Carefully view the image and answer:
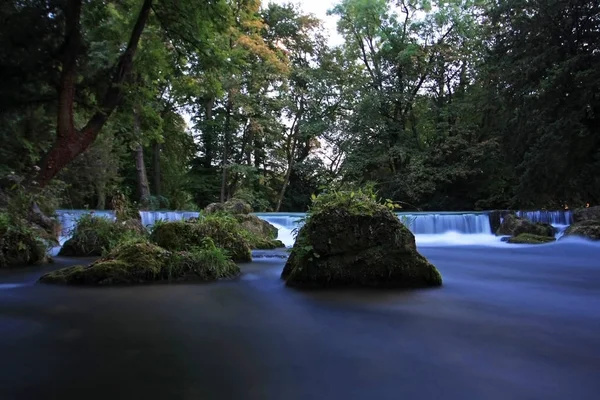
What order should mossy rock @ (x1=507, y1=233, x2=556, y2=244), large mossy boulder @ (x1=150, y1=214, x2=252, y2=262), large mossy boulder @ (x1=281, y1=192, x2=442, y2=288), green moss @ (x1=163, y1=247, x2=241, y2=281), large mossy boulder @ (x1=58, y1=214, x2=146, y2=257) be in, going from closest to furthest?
large mossy boulder @ (x1=281, y1=192, x2=442, y2=288) → green moss @ (x1=163, y1=247, x2=241, y2=281) → large mossy boulder @ (x1=150, y1=214, x2=252, y2=262) → large mossy boulder @ (x1=58, y1=214, x2=146, y2=257) → mossy rock @ (x1=507, y1=233, x2=556, y2=244)

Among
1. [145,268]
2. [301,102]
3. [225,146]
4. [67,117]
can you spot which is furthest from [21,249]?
[301,102]

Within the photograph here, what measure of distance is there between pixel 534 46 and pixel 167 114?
19175 mm

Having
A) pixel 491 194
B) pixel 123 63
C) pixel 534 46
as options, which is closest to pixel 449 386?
pixel 123 63

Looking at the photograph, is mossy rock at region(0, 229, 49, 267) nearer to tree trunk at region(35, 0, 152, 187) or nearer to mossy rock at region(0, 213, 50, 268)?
mossy rock at region(0, 213, 50, 268)

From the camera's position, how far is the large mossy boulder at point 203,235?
848cm

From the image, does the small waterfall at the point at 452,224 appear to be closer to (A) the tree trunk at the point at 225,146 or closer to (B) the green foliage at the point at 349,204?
(B) the green foliage at the point at 349,204

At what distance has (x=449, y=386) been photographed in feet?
9.38

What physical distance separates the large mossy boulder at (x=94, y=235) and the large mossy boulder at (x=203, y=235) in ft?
5.94

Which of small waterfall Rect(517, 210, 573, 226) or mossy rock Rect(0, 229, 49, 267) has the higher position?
small waterfall Rect(517, 210, 573, 226)

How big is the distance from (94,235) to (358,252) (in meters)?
7.05

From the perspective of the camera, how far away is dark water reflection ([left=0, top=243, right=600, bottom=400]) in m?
2.84

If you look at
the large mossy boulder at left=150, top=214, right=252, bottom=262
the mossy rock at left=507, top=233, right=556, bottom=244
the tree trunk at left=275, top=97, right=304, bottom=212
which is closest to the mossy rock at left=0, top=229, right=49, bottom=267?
the large mossy boulder at left=150, top=214, right=252, bottom=262

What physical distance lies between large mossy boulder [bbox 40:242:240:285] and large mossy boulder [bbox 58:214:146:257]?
3245 mm

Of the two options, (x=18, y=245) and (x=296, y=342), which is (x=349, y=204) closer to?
(x=296, y=342)
